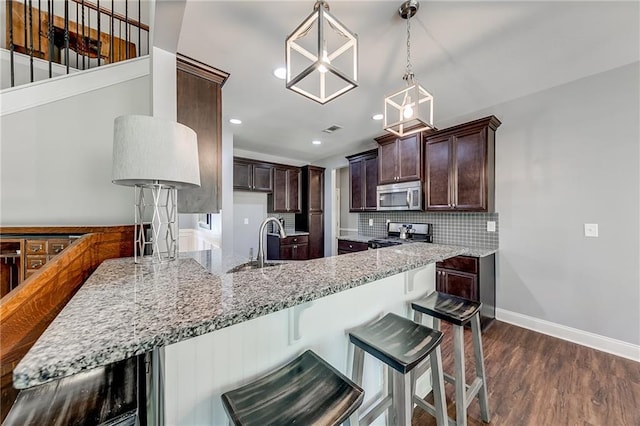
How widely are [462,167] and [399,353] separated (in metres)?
2.71

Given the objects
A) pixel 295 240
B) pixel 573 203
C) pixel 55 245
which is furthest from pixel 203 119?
pixel 573 203

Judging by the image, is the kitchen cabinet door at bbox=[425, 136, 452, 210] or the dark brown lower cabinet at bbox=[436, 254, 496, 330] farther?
the kitchen cabinet door at bbox=[425, 136, 452, 210]

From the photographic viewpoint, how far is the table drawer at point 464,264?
2.75 metres

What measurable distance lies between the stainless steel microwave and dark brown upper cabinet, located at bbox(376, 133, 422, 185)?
0.08 m

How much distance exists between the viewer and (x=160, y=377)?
2.52ft

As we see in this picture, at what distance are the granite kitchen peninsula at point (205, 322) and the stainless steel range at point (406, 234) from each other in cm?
240

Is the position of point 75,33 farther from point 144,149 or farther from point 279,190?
point 279,190

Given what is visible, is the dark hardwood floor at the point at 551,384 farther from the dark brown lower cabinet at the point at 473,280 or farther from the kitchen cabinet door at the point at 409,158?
the kitchen cabinet door at the point at 409,158

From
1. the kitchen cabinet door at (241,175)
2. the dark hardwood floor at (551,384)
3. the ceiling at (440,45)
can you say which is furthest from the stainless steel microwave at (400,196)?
the kitchen cabinet door at (241,175)

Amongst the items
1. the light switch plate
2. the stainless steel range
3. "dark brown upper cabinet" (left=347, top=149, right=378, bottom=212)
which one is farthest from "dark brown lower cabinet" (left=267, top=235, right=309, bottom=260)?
the light switch plate

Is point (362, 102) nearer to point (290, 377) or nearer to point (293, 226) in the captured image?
point (290, 377)

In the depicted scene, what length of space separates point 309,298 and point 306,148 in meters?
4.41

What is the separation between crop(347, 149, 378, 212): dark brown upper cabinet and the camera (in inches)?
167

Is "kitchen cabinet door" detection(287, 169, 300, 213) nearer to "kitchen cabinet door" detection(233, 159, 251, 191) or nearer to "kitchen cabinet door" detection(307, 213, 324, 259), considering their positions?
"kitchen cabinet door" detection(307, 213, 324, 259)
